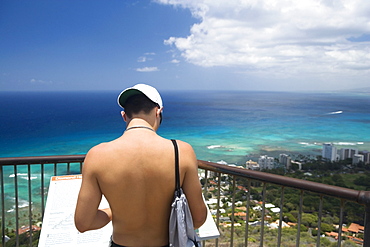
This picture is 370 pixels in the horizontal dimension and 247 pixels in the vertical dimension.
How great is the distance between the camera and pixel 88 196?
1.38 meters

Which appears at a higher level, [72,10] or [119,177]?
[72,10]

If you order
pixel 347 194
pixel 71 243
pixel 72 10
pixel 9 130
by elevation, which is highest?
pixel 72 10

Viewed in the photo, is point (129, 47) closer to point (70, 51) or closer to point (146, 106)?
point (70, 51)

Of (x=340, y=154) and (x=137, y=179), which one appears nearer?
(x=137, y=179)

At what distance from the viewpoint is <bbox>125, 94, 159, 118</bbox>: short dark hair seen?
1458 millimetres

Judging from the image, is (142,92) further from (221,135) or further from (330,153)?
(221,135)

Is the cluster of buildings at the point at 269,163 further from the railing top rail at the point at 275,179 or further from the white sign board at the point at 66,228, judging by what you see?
the white sign board at the point at 66,228

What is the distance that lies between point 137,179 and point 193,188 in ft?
0.94

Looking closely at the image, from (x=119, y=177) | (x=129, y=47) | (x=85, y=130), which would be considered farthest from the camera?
(x=129, y=47)

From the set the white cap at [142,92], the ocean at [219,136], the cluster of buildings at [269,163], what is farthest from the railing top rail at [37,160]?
the cluster of buildings at [269,163]

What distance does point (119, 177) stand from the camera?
4.36 ft

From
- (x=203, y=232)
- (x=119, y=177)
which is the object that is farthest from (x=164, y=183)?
(x=203, y=232)

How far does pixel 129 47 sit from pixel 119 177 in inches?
5119

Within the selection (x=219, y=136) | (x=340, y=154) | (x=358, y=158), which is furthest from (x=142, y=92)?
(x=219, y=136)
